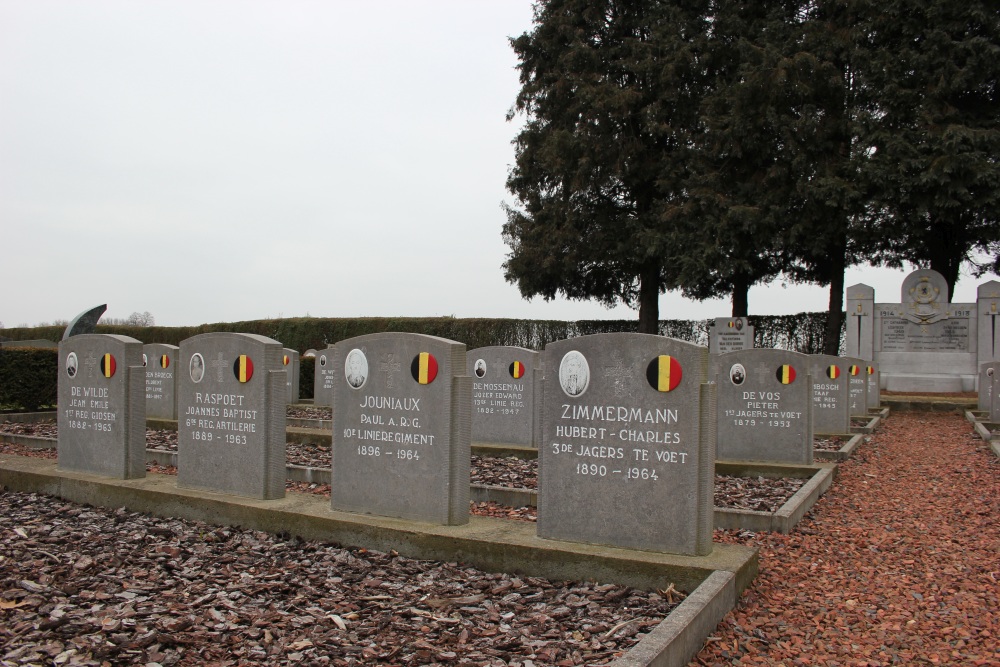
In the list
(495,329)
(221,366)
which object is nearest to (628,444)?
(221,366)

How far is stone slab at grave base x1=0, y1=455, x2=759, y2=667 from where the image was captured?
3432 mm

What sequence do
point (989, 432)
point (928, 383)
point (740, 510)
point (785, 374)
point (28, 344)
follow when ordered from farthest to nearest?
point (928, 383) → point (28, 344) → point (989, 432) → point (785, 374) → point (740, 510)

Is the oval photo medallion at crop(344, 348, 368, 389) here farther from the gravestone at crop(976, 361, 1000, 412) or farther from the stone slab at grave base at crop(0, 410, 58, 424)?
the gravestone at crop(976, 361, 1000, 412)

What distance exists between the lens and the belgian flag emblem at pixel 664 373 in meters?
4.38

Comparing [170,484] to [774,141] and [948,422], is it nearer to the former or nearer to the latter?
[948,422]

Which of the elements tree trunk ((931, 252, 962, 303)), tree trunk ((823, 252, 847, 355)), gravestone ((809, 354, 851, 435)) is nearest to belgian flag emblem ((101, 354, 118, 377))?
gravestone ((809, 354, 851, 435))

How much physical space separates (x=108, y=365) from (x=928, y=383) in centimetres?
2048

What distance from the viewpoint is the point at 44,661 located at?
3.07 metres

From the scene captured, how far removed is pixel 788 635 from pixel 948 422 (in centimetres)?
1286

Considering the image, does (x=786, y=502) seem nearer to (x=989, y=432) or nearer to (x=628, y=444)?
(x=628, y=444)

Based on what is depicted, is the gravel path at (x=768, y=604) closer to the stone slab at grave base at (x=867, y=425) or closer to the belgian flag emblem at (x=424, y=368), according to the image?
the belgian flag emblem at (x=424, y=368)

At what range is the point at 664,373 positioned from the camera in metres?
4.41

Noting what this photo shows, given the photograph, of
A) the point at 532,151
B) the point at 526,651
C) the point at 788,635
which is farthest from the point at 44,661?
the point at 532,151

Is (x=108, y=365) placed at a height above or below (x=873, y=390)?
above
